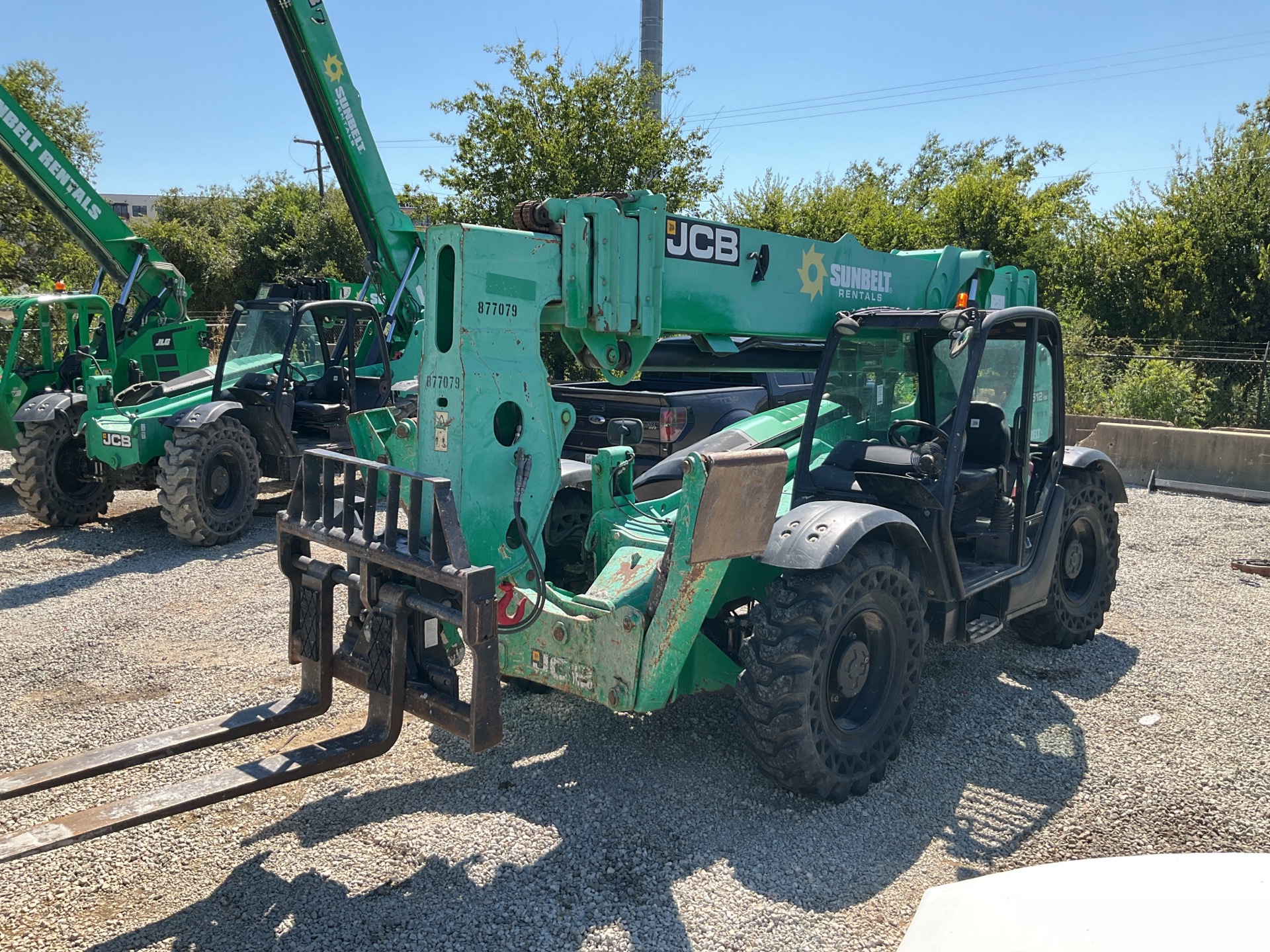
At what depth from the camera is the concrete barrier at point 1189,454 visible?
1123 centimetres

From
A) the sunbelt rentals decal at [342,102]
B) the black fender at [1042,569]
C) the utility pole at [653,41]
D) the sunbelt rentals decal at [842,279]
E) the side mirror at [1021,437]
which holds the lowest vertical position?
the black fender at [1042,569]

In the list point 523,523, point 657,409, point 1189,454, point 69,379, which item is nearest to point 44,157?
point 69,379

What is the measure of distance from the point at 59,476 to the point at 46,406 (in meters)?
0.75

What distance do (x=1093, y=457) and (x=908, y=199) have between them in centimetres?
3129

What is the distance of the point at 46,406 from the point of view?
9.94 meters

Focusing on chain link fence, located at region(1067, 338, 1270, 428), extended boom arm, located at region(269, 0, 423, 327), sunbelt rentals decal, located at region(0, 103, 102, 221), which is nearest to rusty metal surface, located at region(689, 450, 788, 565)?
extended boom arm, located at region(269, 0, 423, 327)

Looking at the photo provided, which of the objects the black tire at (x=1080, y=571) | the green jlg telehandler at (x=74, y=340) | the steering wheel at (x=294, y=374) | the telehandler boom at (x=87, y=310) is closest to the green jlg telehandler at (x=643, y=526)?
the black tire at (x=1080, y=571)

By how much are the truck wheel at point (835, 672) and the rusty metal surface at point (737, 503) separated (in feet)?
1.32

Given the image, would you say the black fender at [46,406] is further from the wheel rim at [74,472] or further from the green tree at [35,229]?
the green tree at [35,229]

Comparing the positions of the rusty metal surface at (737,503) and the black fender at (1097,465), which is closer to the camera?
the rusty metal surface at (737,503)

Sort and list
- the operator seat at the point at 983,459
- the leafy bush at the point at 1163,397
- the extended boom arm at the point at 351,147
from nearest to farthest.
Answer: the operator seat at the point at 983,459 → the extended boom arm at the point at 351,147 → the leafy bush at the point at 1163,397

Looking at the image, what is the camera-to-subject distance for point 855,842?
3883mm

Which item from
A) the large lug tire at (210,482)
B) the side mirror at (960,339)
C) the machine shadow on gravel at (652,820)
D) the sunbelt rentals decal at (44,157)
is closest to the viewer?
the machine shadow on gravel at (652,820)

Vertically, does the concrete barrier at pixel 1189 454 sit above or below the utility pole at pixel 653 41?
below
